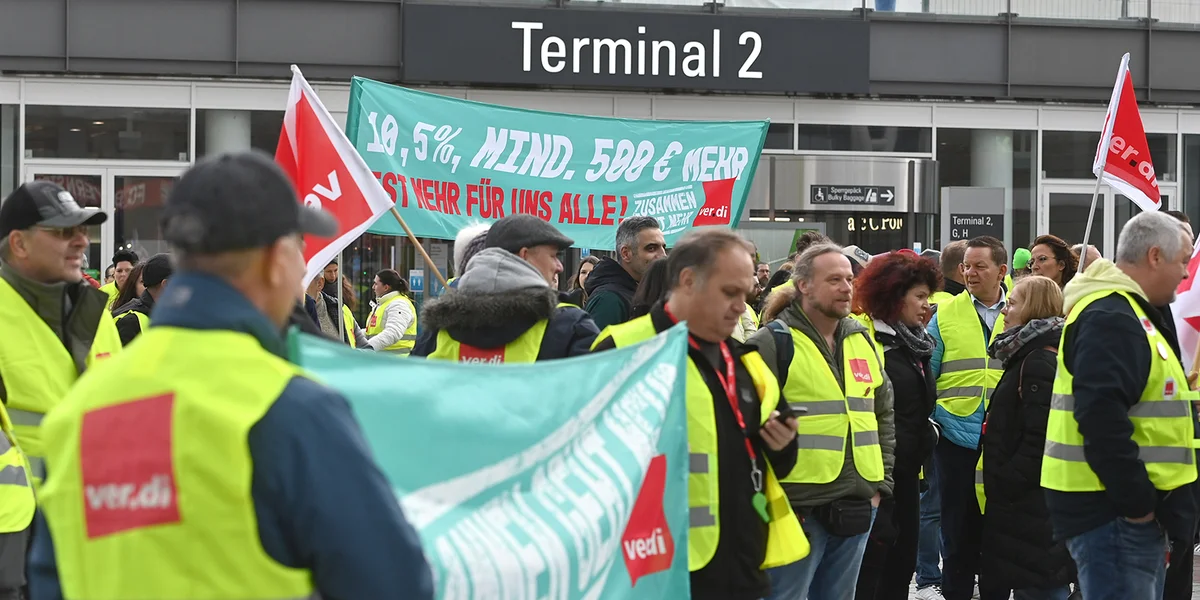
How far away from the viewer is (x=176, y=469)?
2.37 metres

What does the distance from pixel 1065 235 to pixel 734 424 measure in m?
16.9

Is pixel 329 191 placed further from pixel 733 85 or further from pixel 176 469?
pixel 733 85

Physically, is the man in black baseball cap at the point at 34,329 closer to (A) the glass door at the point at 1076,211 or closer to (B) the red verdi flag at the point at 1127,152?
(B) the red verdi flag at the point at 1127,152

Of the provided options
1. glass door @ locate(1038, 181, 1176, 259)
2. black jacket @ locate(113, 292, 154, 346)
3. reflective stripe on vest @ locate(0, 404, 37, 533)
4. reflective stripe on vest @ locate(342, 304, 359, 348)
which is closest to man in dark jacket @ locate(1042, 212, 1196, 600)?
reflective stripe on vest @ locate(0, 404, 37, 533)

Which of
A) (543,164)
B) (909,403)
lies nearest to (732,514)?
(909,403)

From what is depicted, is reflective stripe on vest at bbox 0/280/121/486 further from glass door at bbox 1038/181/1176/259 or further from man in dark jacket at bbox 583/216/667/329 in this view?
glass door at bbox 1038/181/1176/259

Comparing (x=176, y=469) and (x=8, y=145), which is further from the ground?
(x=8, y=145)

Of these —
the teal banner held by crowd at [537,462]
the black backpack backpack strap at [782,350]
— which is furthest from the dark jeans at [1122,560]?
the teal banner held by crowd at [537,462]

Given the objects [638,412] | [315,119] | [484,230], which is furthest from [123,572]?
[315,119]

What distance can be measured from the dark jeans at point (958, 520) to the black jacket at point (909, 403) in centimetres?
122

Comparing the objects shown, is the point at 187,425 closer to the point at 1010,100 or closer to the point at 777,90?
the point at 777,90

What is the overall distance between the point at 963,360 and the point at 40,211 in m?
5.51

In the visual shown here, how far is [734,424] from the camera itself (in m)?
4.73

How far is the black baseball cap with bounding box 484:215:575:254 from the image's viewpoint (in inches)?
229
